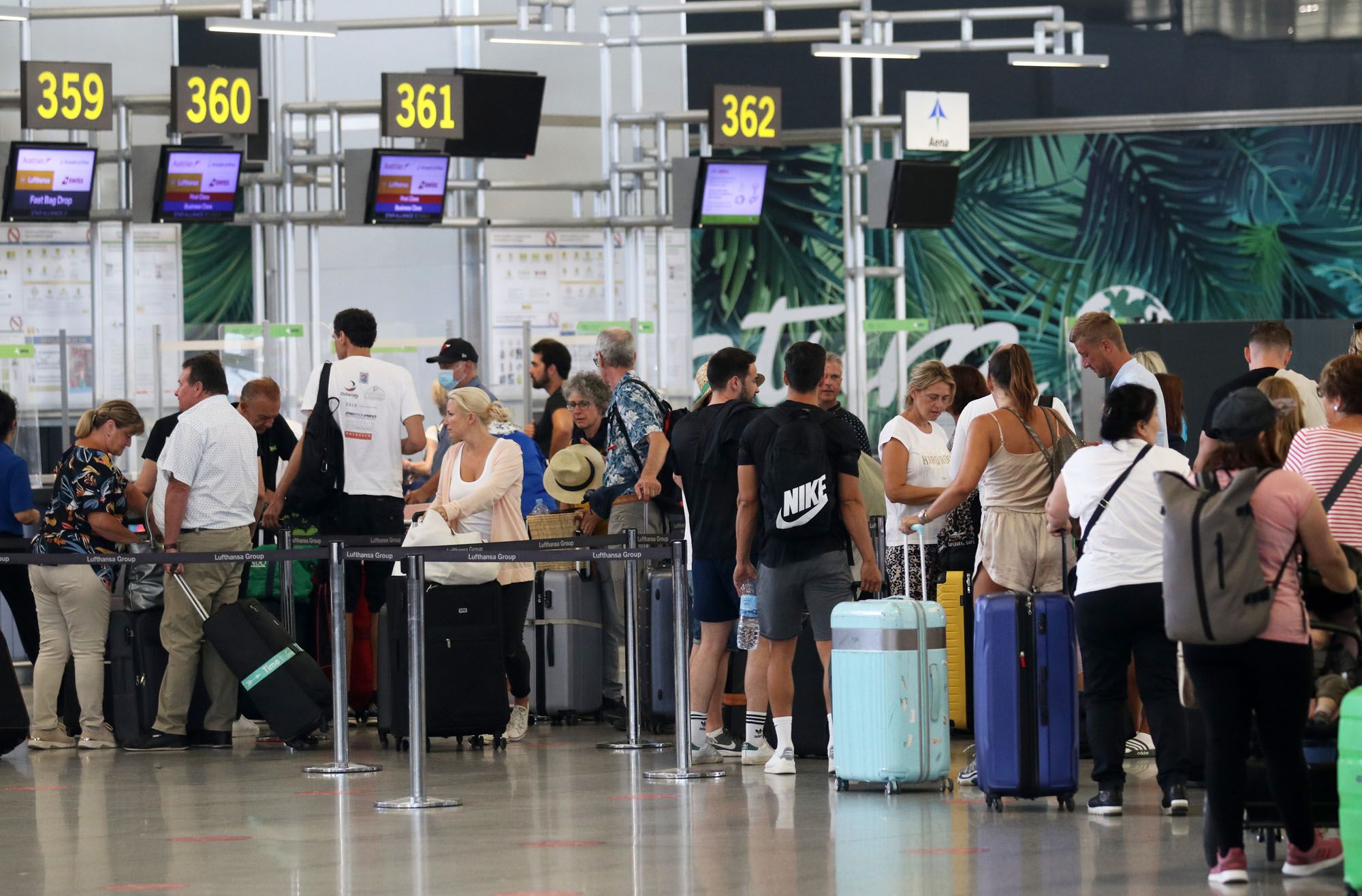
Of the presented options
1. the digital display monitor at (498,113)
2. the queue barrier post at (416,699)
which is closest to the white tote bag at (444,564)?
the queue barrier post at (416,699)

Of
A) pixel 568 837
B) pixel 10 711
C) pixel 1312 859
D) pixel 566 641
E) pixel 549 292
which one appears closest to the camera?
pixel 1312 859

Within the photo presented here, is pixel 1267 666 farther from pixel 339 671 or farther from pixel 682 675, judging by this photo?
pixel 339 671

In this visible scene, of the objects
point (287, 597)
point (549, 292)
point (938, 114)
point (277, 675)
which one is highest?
point (938, 114)

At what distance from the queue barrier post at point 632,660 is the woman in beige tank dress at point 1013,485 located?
181 cm

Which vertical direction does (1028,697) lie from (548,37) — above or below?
below

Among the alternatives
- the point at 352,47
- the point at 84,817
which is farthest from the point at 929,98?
the point at 84,817

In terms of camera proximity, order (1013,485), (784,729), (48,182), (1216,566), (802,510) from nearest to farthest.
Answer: (1216,566) < (1013,485) < (802,510) < (784,729) < (48,182)

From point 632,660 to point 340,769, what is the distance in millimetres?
1408

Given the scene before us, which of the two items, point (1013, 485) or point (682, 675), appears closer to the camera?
point (1013, 485)

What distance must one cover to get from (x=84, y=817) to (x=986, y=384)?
418 cm

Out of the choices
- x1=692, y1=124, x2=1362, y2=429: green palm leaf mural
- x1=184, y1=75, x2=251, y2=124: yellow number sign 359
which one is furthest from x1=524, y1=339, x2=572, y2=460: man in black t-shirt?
x1=692, y1=124, x2=1362, y2=429: green palm leaf mural

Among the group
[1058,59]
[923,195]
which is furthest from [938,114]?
[1058,59]

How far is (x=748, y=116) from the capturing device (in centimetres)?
1488

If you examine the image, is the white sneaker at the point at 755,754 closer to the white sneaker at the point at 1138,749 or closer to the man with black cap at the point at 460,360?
Result: the white sneaker at the point at 1138,749
